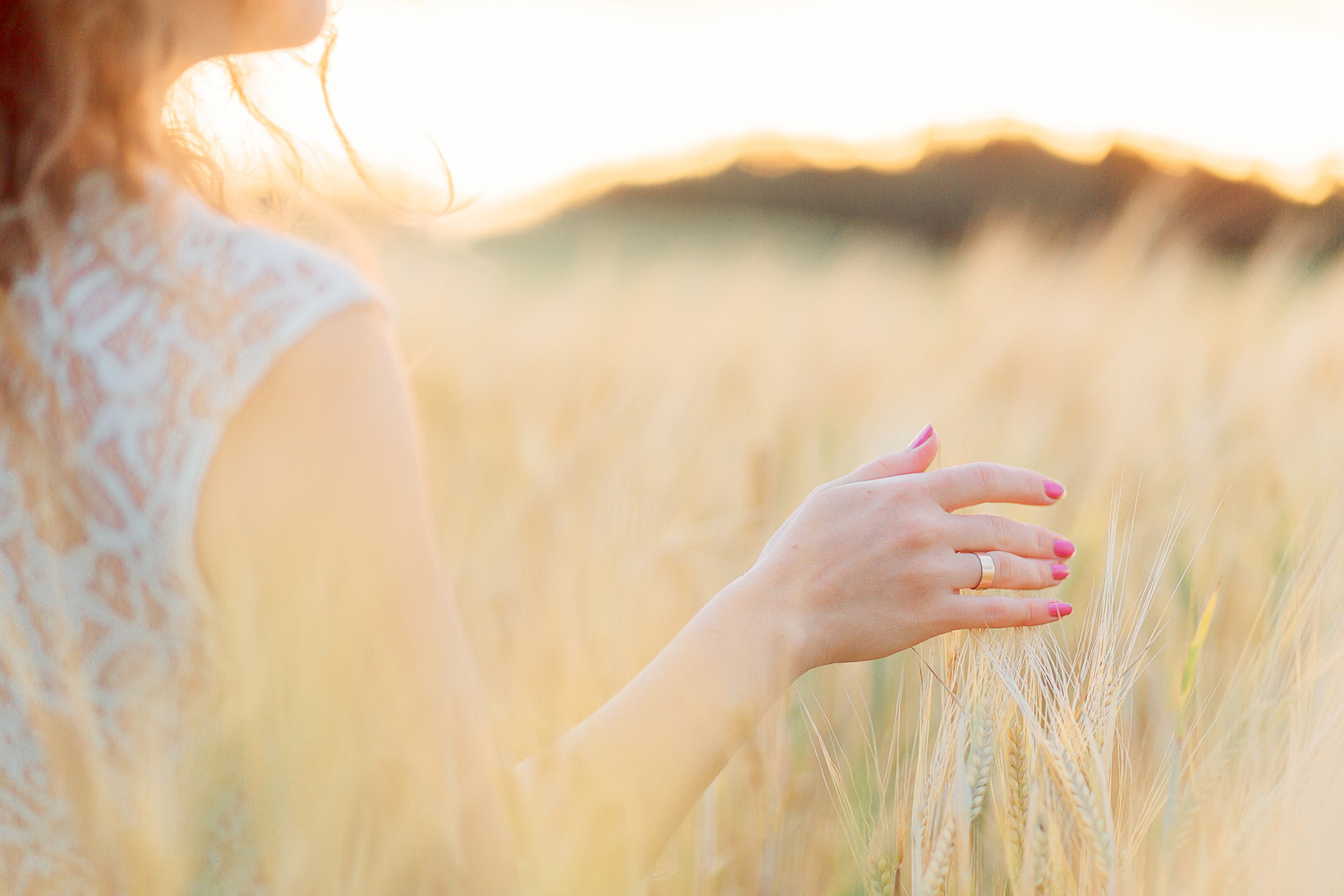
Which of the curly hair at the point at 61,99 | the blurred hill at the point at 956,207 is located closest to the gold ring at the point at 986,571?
the curly hair at the point at 61,99

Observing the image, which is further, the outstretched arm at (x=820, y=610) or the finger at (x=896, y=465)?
the finger at (x=896, y=465)

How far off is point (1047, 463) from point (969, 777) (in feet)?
3.09

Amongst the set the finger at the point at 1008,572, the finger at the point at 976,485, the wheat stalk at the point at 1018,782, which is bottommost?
the wheat stalk at the point at 1018,782

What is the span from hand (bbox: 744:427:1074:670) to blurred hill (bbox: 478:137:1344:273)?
2.00m

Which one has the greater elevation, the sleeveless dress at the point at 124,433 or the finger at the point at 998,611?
the sleeveless dress at the point at 124,433

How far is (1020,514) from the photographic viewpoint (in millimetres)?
972

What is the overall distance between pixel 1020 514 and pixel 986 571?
0.35 meters

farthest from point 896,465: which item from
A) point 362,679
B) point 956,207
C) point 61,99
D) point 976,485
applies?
point 956,207

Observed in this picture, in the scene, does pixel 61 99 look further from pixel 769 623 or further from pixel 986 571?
pixel 986 571

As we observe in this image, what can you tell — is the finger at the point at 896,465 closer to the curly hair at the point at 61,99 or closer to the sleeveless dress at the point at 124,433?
the sleeveless dress at the point at 124,433

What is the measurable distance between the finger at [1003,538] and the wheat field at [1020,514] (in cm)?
5

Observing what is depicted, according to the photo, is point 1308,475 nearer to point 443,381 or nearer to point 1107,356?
point 1107,356

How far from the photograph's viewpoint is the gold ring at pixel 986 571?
65 centimetres

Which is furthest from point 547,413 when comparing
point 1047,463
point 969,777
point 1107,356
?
point 969,777
